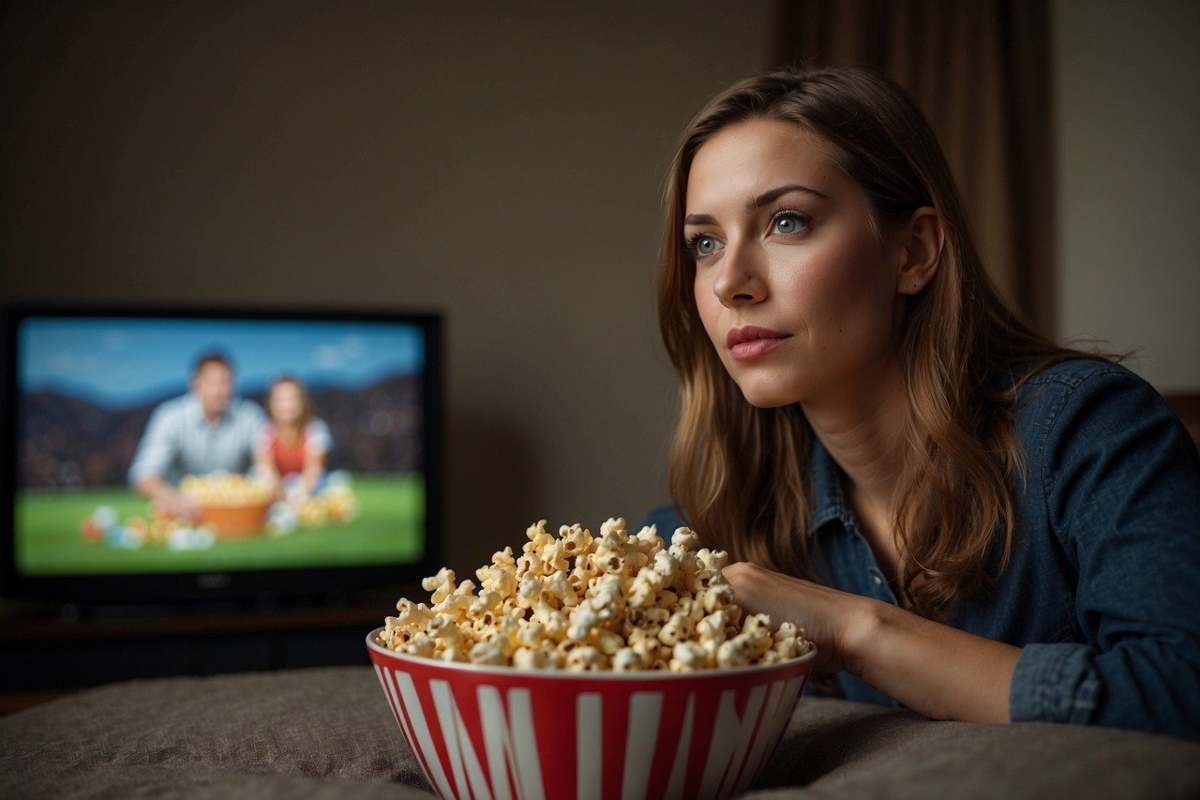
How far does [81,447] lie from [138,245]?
25.8 inches

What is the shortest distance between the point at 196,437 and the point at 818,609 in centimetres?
233

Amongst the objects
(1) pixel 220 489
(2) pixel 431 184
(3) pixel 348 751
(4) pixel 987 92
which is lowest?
(1) pixel 220 489

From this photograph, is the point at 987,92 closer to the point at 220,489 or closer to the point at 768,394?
the point at 220,489

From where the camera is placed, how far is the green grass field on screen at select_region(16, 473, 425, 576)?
9.07 feet

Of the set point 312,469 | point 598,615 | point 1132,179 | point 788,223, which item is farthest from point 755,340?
point 1132,179

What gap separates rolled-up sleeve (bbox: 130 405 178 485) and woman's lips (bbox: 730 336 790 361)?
2113mm

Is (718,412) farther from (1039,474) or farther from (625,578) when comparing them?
(625,578)

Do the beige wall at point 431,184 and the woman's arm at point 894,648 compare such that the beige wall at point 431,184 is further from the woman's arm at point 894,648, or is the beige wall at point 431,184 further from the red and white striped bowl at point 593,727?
the red and white striped bowl at point 593,727

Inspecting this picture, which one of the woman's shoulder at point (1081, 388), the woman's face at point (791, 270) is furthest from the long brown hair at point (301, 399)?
the woman's shoulder at point (1081, 388)

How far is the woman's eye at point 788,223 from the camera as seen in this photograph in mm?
1137

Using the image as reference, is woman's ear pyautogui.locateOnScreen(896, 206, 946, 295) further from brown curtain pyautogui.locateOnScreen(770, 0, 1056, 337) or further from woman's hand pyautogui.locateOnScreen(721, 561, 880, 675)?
brown curtain pyautogui.locateOnScreen(770, 0, 1056, 337)

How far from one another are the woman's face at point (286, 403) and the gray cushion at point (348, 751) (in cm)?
194

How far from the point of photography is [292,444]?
2.91 meters

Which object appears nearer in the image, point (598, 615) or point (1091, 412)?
point (598, 615)
